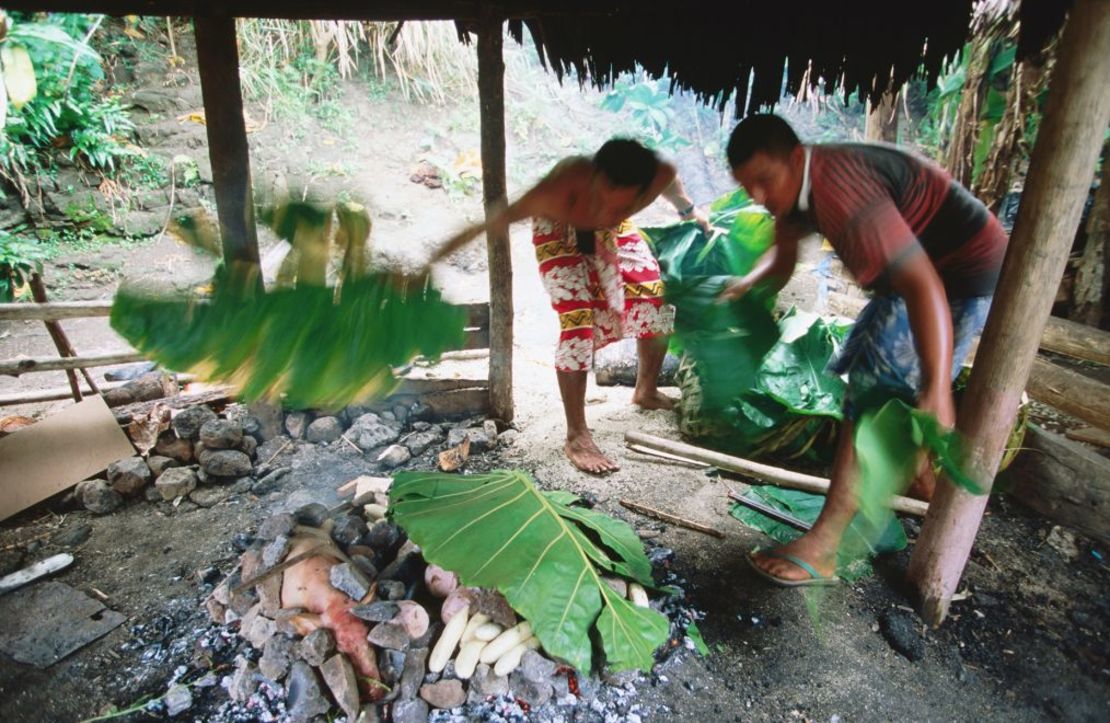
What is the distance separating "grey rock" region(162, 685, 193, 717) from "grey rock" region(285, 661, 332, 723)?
334 millimetres

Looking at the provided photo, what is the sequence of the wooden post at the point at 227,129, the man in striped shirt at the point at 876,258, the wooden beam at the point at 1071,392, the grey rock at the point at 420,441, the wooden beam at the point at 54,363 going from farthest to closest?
the grey rock at the point at 420,441 → the wooden beam at the point at 54,363 → the wooden beam at the point at 1071,392 → the wooden post at the point at 227,129 → the man in striped shirt at the point at 876,258

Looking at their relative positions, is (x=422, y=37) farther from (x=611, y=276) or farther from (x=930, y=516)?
(x=930, y=516)

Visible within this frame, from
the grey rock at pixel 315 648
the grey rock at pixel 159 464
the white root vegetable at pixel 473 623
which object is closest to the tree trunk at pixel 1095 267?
the white root vegetable at pixel 473 623

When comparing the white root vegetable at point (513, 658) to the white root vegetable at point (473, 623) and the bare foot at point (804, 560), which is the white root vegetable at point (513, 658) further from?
the bare foot at point (804, 560)

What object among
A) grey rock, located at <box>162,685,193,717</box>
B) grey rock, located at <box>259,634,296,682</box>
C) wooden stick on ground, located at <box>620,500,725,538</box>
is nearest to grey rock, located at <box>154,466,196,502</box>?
grey rock, located at <box>162,685,193,717</box>

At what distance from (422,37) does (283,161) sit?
3092 millimetres

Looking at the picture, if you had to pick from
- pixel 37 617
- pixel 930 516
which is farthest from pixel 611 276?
pixel 37 617

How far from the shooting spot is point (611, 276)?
3244 mm

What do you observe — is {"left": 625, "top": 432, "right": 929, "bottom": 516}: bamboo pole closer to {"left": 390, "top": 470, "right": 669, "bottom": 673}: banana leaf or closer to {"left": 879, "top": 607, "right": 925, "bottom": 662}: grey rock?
{"left": 879, "top": 607, "right": 925, "bottom": 662}: grey rock

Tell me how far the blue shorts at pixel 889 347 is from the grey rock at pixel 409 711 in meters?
1.73

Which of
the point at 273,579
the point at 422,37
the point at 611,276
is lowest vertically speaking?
the point at 273,579

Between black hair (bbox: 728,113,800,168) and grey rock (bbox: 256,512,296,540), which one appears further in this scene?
grey rock (bbox: 256,512,296,540)

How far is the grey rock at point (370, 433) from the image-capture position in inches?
142

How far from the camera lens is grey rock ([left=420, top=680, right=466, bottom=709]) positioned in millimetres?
1916
